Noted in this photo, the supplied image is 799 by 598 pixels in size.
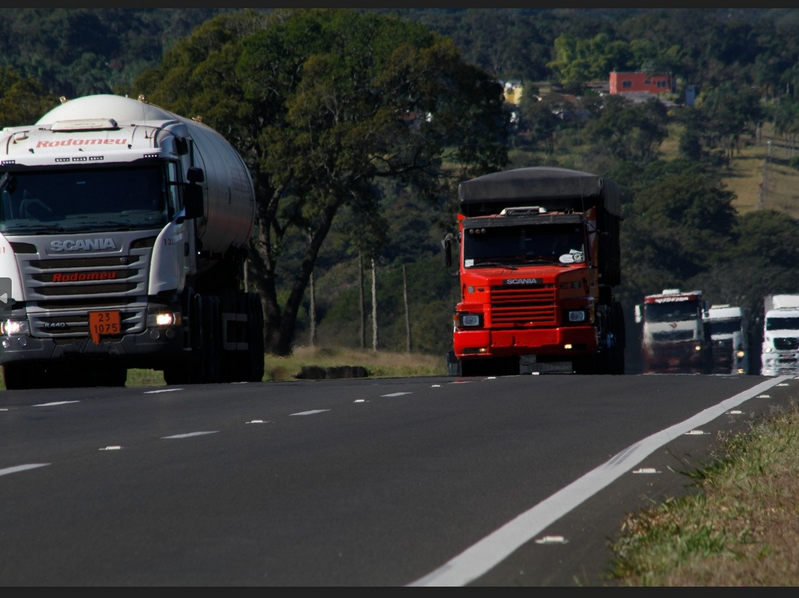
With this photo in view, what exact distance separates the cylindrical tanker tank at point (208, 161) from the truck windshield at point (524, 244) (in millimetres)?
4131

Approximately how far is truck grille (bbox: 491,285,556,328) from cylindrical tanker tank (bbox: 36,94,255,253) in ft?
15.7

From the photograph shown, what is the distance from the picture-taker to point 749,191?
15975 centimetres

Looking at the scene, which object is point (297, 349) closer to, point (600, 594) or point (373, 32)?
point (373, 32)

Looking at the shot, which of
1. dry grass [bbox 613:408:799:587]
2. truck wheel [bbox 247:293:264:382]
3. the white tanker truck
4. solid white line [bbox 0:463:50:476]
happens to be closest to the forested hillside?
truck wheel [bbox 247:293:264:382]

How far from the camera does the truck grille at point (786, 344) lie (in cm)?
6125

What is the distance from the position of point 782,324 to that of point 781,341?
0.71 meters

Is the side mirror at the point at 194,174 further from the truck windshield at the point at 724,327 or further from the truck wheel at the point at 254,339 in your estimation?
the truck windshield at the point at 724,327

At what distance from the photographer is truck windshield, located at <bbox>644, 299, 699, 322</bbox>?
206 feet

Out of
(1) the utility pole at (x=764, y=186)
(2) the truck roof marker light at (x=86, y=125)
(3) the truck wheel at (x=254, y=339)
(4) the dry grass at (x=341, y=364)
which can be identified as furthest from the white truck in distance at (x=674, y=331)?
(1) the utility pole at (x=764, y=186)

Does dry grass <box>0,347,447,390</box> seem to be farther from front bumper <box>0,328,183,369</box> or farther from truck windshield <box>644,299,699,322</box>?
front bumper <box>0,328,183,369</box>

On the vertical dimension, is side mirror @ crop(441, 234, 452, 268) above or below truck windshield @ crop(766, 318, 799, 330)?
above

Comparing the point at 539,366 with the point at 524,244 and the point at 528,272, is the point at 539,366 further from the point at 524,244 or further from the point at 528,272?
the point at 524,244

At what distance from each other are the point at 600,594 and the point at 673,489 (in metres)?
3.27

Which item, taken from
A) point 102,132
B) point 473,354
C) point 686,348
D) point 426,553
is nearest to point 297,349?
point 686,348
